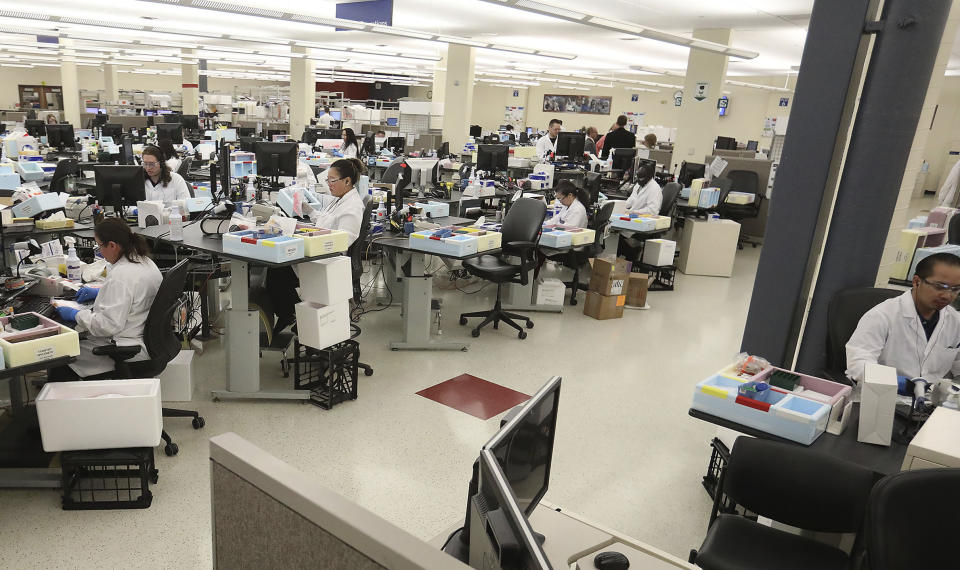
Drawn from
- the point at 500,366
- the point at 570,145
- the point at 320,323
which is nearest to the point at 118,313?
the point at 320,323

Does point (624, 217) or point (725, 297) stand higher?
point (624, 217)

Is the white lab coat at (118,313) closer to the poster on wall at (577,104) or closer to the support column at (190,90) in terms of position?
the support column at (190,90)

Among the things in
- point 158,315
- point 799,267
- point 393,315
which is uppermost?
point 799,267

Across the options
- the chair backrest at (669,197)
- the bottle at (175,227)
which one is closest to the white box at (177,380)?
the bottle at (175,227)

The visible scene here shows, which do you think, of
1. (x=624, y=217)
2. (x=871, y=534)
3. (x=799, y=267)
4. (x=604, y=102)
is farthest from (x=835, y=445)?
(x=604, y=102)

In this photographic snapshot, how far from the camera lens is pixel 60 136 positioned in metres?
10.0

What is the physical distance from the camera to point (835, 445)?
2178 millimetres

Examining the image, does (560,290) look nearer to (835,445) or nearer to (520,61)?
(835,445)

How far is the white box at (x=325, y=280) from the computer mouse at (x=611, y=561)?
95.9 inches

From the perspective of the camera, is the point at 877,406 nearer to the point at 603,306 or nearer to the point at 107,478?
the point at 107,478

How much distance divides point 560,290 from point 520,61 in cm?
1040

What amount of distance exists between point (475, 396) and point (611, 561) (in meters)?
2.46

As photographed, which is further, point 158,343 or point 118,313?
point 158,343

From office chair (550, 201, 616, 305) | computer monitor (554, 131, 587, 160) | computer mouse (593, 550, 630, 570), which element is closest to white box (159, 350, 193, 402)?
computer mouse (593, 550, 630, 570)
